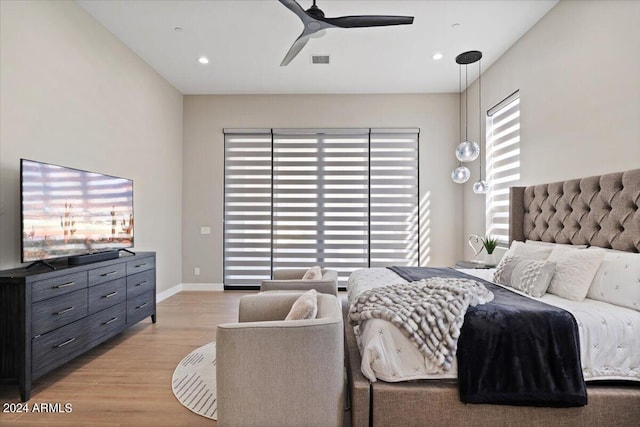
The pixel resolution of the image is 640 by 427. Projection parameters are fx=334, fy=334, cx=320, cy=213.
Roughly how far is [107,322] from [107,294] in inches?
9.8

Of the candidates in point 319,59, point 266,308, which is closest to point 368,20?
point 319,59

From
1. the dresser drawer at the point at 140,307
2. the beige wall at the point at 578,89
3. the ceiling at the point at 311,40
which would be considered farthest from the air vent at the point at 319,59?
the dresser drawer at the point at 140,307

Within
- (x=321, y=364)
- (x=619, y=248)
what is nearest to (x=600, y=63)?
(x=619, y=248)

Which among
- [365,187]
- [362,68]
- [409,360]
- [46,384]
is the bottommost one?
[46,384]

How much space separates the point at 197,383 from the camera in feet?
7.99

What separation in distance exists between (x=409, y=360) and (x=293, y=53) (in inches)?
106

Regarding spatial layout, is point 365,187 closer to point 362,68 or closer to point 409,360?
point 362,68

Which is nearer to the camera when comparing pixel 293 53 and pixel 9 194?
pixel 9 194

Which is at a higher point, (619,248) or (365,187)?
(365,187)

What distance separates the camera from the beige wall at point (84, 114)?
256 cm

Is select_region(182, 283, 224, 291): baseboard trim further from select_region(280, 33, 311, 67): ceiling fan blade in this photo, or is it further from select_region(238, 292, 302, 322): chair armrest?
select_region(280, 33, 311, 67): ceiling fan blade

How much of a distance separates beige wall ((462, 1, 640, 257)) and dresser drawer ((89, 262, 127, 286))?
4204 millimetres

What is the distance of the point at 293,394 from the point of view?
5.60 feet

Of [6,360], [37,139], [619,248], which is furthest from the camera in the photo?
[37,139]
